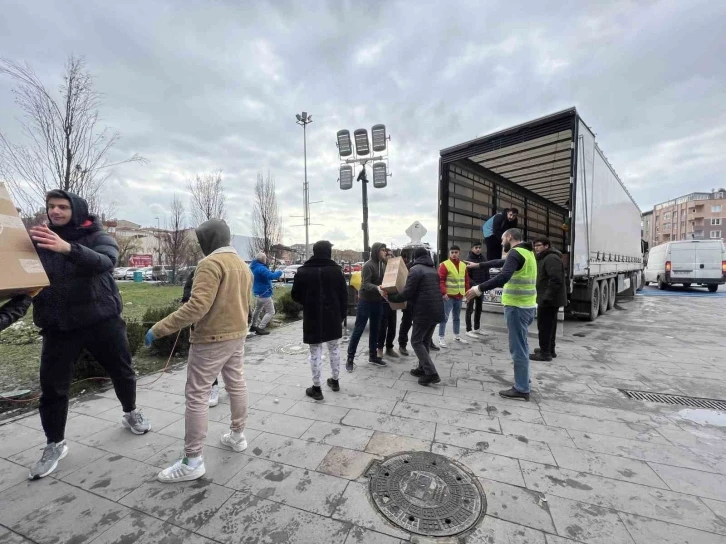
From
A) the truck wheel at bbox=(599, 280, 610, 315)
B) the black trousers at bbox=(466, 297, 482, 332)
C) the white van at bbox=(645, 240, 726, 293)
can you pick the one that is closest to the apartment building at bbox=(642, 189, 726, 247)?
the white van at bbox=(645, 240, 726, 293)

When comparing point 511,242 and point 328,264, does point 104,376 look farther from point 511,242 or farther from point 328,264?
point 511,242

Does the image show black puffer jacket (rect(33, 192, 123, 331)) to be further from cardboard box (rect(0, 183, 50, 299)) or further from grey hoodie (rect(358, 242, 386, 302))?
grey hoodie (rect(358, 242, 386, 302))

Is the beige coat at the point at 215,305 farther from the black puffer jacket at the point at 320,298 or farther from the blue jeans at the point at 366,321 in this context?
the blue jeans at the point at 366,321

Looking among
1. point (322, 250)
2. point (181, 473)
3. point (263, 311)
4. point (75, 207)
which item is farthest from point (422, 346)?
point (263, 311)

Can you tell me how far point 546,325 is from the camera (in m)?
4.96

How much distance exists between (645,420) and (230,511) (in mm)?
3744

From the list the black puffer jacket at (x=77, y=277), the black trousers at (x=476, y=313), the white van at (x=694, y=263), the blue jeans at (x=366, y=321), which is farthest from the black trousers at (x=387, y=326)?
the white van at (x=694, y=263)

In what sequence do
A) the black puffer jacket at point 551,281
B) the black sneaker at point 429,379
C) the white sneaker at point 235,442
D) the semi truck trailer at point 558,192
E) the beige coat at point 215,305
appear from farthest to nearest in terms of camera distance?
the semi truck trailer at point 558,192 → the black puffer jacket at point 551,281 → the black sneaker at point 429,379 → the white sneaker at point 235,442 → the beige coat at point 215,305

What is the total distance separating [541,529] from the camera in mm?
1785

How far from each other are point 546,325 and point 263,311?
5.36 metres

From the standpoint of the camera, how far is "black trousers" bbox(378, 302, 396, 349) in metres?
4.95

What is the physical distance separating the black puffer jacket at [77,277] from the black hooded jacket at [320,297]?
169cm

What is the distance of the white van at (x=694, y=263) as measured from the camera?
49.5ft

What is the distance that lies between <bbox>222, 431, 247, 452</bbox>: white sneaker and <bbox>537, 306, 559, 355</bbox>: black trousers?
440 cm
